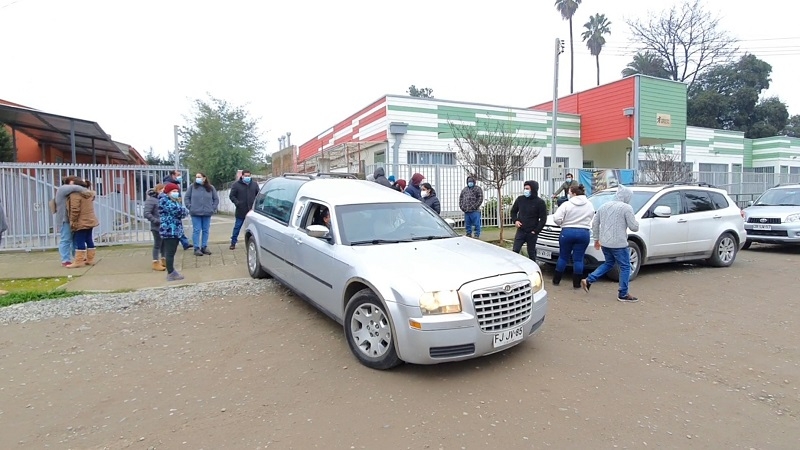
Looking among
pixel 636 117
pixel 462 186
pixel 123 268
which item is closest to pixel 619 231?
pixel 462 186

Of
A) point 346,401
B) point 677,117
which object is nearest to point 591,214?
point 346,401

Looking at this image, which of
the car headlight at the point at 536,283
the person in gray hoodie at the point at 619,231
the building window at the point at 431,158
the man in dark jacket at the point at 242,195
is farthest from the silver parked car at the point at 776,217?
the man in dark jacket at the point at 242,195

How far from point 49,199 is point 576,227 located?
11061 millimetres

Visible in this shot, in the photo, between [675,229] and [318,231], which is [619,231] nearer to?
[675,229]

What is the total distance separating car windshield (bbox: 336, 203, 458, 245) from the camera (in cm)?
524

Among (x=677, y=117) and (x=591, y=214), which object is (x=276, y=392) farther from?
(x=677, y=117)

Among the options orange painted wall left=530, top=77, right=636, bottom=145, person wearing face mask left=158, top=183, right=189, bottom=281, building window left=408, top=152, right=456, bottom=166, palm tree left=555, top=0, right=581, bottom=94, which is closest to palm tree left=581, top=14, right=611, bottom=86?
palm tree left=555, top=0, right=581, bottom=94

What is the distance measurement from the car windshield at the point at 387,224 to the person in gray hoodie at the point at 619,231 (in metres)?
2.57

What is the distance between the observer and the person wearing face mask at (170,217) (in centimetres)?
725

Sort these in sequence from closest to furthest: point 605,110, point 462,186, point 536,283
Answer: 1. point 536,283
2. point 462,186
3. point 605,110

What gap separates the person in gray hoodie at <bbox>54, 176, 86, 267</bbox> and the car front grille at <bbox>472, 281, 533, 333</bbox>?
7.54 metres

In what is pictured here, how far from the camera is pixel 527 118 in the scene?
19.5m

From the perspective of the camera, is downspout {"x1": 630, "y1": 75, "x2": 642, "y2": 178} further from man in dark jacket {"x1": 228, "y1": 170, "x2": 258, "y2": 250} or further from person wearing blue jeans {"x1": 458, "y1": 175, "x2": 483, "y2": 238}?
man in dark jacket {"x1": 228, "y1": 170, "x2": 258, "y2": 250}

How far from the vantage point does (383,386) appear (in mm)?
4031
